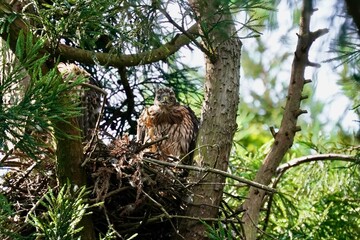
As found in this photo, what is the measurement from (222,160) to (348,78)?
1554mm

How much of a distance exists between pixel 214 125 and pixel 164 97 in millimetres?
1068

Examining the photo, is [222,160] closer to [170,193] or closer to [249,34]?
[170,193]

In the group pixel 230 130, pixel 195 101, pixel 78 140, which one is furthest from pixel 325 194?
pixel 78 140

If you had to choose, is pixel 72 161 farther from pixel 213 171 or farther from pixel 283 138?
pixel 283 138

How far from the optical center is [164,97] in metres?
5.91

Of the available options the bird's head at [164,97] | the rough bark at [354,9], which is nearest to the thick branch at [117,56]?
the bird's head at [164,97]

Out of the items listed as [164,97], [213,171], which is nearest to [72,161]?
[213,171]

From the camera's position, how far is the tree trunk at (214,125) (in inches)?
186

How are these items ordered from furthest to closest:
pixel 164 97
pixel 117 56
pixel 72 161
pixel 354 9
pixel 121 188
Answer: pixel 164 97
pixel 117 56
pixel 121 188
pixel 72 161
pixel 354 9

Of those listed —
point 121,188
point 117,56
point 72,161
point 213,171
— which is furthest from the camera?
point 117,56

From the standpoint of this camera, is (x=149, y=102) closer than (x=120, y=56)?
No

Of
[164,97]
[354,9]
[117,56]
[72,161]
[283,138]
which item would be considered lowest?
[72,161]

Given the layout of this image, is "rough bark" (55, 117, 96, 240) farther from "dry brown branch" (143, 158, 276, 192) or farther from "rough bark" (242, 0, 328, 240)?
"rough bark" (242, 0, 328, 240)

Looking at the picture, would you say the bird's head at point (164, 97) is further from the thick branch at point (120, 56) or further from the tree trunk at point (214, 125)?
the tree trunk at point (214, 125)
